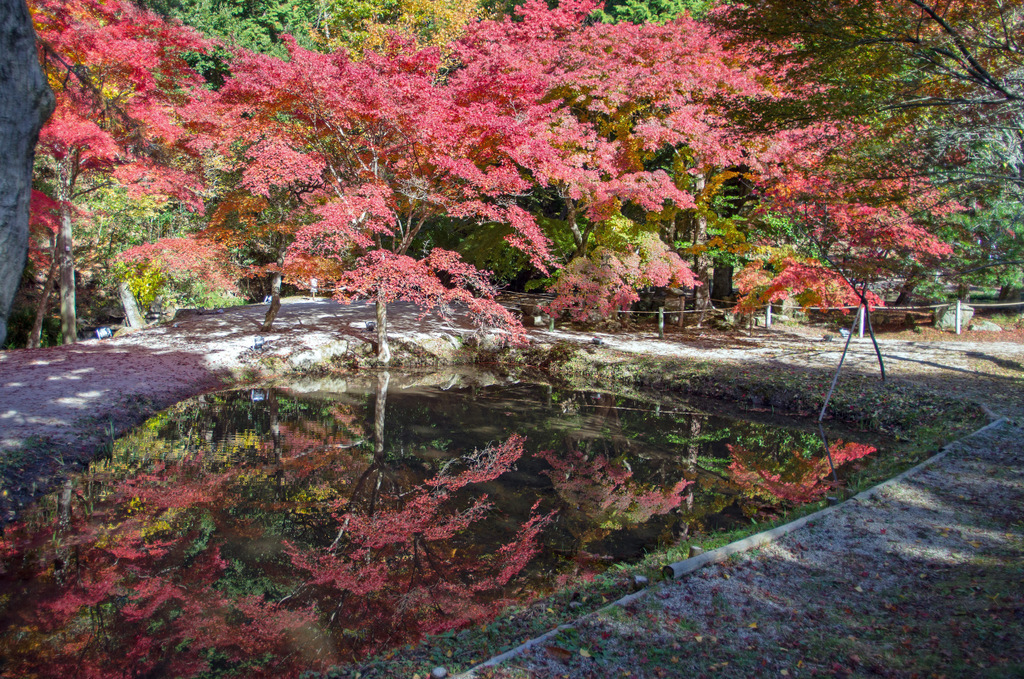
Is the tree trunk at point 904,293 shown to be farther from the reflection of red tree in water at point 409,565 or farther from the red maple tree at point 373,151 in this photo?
the reflection of red tree in water at point 409,565

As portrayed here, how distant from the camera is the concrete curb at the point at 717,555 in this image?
2.93 metres

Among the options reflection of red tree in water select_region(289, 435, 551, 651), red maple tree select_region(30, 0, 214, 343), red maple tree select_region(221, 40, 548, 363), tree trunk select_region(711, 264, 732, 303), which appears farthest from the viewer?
tree trunk select_region(711, 264, 732, 303)

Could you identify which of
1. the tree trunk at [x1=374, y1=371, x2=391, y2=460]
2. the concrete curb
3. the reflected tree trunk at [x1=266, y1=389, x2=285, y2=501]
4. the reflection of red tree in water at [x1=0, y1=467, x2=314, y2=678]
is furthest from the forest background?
the reflection of red tree in water at [x1=0, y1=467, x2=314, y2=678]

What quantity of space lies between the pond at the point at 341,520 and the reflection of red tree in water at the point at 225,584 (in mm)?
16

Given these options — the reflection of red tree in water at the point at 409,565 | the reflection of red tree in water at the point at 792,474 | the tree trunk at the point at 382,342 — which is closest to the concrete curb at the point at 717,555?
the reflection of red tree in water at the point at 792,474

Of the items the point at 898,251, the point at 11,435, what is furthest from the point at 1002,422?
the point at 11,435

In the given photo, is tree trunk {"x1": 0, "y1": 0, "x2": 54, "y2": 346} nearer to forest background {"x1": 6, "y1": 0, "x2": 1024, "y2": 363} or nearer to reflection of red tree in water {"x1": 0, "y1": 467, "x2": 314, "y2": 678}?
reflection of red tree in water {"x1": 0, "y1": 467, "x2": 314, "y2": 678}

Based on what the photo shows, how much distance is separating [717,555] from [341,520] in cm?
323

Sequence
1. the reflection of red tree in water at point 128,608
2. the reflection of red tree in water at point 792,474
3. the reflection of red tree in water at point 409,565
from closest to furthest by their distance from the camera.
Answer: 1. the reflection of red tree in water at point 128,608
2. the reflection of red tree in water at point 409,565
3. the reflection of red tree in water at point 792,474

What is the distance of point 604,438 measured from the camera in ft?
26.1

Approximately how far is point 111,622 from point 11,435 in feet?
11.5

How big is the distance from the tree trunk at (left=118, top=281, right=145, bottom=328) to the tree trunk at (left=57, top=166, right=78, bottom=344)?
6.35 ft

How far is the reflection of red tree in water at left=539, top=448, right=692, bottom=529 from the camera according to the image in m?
5.58

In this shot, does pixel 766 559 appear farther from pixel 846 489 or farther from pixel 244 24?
pixel 244 24
